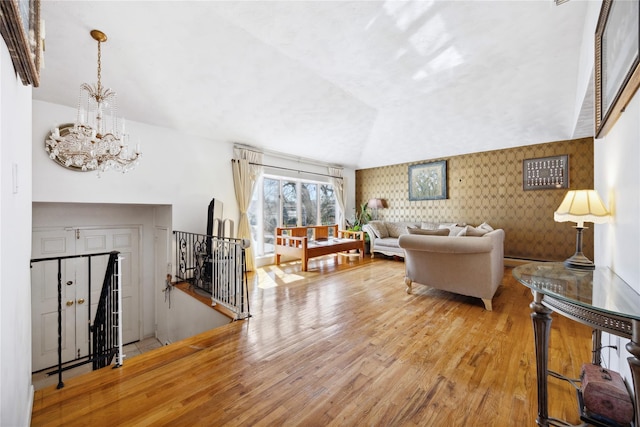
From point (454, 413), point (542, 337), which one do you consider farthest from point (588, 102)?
point (454, 413)

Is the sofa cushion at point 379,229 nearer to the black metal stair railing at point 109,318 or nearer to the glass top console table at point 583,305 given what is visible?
the glass top console table at point 583,305

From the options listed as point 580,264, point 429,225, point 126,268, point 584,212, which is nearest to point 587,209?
point 584,212

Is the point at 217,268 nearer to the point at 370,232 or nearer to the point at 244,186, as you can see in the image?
the point at 244,186

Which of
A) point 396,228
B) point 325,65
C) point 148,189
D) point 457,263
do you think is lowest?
point 457,263

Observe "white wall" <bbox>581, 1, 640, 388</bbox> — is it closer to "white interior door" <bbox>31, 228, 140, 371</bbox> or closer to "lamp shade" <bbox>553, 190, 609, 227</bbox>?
"lamp shade" <bbox>553, 190, 609, 227</bbox>

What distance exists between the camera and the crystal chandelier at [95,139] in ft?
8.09

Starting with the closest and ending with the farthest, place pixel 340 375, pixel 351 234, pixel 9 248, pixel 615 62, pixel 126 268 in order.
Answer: pixel 9 248 < pixel 615 62 < pixel 340 375 < pixel 126 268 < pixel 351 234

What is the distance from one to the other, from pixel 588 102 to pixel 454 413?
3630mm

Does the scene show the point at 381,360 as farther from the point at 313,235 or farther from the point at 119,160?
the point at 313,235

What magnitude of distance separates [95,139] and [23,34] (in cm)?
186

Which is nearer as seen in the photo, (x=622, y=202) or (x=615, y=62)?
(x=615, y=62)

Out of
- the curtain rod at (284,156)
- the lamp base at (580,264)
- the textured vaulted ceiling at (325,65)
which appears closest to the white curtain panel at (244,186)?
the curtain rod at (284,156)

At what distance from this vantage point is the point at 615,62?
136 cm

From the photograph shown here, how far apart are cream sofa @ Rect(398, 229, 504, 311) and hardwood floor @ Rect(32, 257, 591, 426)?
300 millimetres
